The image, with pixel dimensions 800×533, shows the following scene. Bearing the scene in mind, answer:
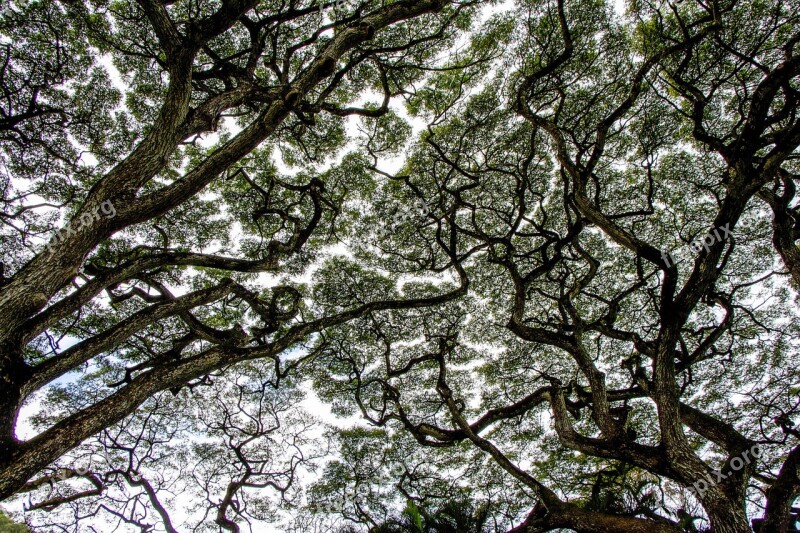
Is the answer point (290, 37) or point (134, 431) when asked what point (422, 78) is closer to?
point (290, 37)

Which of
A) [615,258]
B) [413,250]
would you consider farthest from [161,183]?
[615,258]

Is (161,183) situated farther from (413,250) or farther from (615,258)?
(615,258)

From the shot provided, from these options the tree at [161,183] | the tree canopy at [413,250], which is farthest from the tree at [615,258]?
the tree at [161,183]

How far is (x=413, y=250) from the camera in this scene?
29.4 feet

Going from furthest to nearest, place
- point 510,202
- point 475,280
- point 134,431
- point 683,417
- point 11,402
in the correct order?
point 134,431 → point 475,280 → point 510,202 → point 683,417 → point 11,402

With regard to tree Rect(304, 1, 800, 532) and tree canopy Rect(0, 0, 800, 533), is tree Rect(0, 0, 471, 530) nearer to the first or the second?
tree canopy Rect(0, 0, 800, 533)

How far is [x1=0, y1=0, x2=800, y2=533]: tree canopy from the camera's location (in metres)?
4.28

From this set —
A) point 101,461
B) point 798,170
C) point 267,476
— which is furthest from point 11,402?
point 798,170

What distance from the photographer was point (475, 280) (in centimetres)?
930

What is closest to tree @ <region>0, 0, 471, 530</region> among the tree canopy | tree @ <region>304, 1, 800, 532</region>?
the tree canopy

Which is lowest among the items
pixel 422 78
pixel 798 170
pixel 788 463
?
pixel 788 463

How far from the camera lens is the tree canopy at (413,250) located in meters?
4.28

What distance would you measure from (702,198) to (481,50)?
18.5 ft

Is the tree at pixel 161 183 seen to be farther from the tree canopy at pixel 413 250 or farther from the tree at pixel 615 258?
the tree at pixel 615 258
